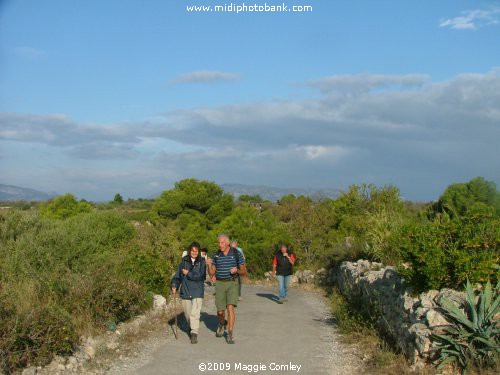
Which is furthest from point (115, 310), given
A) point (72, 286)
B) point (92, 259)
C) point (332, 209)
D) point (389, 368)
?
point (332, 209)

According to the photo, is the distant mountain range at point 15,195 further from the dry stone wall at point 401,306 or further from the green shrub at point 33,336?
the green shrub at point 33,336

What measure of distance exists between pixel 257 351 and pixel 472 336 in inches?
152

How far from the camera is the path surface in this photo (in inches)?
345

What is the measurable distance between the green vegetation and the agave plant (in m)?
0.86

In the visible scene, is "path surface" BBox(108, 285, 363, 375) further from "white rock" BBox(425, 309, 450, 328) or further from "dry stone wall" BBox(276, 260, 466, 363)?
"white rock" BBox(425, 309, 450, 328)

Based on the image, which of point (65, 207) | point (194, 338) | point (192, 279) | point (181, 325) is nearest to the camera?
point (194, 338)

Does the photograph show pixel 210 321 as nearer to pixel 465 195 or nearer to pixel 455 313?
pixel 455 313

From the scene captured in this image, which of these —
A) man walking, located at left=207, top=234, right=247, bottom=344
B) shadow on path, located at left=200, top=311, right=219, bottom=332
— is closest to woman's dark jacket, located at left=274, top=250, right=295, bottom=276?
shadow on path, located at left=200, top=311, right=219, bottom=332

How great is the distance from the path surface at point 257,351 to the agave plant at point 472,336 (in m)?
1.68

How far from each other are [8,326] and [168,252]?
744cm

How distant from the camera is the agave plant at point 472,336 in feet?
24.4

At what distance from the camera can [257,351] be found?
983 cm

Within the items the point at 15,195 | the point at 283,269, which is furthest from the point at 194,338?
the point at 15,195

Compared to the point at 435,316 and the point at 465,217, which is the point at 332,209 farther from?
the point at 435,316
